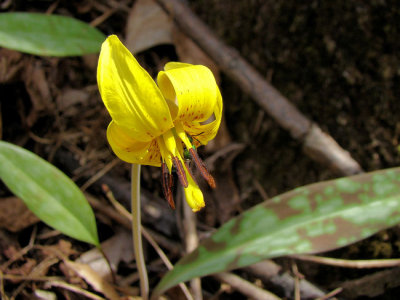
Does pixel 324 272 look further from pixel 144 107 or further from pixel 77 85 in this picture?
pixel 77 85

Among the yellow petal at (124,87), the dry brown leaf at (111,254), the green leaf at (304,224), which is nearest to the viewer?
the yellow petal at (124,87)

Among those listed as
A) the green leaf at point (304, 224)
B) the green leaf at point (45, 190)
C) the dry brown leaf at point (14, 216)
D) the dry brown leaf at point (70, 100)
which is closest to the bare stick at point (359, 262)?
the green leaf at point (304, 224)

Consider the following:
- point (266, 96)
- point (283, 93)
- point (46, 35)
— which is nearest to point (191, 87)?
point (266, 96)

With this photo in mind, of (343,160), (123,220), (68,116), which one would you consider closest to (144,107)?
(123,220)

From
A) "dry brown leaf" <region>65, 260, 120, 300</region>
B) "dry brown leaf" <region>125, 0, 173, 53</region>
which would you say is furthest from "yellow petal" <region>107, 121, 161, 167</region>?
"dry brown leaf" <region>125, 0, 173, 53</region>

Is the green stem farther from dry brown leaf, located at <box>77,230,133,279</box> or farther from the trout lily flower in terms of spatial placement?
dry brown leaf, located at <box>77,230,133,279</box>

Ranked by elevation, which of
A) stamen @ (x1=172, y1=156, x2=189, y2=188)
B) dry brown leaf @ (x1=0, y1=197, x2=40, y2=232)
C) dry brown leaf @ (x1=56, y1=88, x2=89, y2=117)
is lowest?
dry brown leaf @ (x1=0, y1=197, x2=40, y2=232)

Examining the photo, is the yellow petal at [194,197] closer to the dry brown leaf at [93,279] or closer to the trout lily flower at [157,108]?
the trout lily flower at [157,108]
